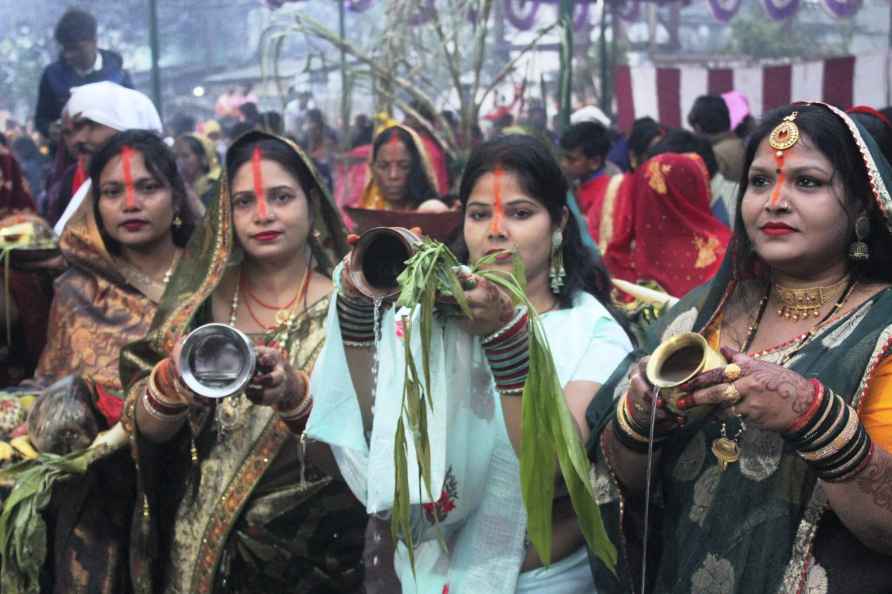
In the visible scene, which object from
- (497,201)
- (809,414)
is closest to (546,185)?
(497,201)

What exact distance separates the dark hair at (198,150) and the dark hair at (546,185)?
5949 millimetres

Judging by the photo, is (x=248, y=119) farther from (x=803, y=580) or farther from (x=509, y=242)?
(x=803, y=580)

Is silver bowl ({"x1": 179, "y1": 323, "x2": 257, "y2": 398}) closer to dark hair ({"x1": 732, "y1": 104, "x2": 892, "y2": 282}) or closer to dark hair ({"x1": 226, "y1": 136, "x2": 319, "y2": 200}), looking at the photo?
dark hair ({"x1": 226, "y1": 136, "x2": 319, "y2": 200})

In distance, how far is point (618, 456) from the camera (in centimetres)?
265

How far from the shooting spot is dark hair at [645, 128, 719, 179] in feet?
23.1

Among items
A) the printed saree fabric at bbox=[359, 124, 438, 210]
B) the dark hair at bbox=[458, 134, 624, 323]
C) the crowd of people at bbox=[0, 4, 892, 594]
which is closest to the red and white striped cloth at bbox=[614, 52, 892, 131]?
the printed saree fabric at bbox=[359, 124, 438, 210]

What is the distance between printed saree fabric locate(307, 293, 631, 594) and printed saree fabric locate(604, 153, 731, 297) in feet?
10.9

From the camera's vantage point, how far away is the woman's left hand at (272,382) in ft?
10.2

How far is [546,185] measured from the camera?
3145 millimetres

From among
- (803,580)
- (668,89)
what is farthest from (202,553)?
(668,89)

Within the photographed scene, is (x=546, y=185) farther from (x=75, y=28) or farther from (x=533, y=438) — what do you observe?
(x=75, y=28)

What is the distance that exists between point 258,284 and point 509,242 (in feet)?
3.34

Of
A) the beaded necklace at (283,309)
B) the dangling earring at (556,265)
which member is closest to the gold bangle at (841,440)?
the dangling earring at (556,265)

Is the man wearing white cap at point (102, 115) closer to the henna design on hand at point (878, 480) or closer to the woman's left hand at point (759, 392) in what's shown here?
the woman's left hand at point (759, 392)
